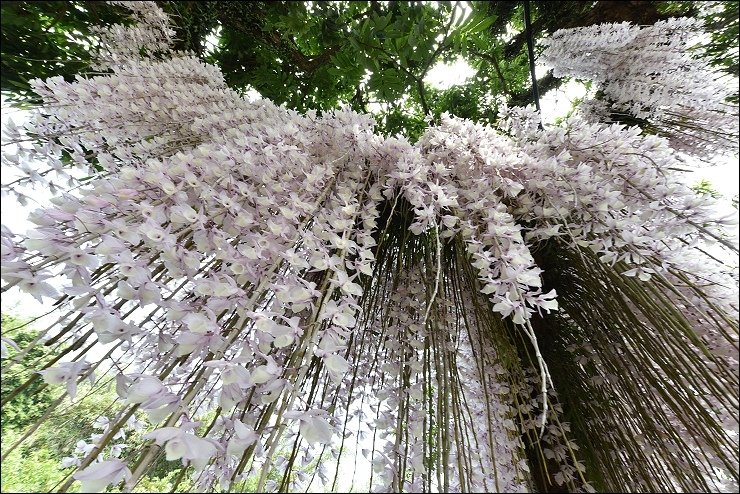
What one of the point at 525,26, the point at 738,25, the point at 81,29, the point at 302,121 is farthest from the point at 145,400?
the point at 738,25

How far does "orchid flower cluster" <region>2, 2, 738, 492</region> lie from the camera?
31 centimetres

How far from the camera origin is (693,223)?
368mm

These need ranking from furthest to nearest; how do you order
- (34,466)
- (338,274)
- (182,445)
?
(34,466), (338,274), (182,445)

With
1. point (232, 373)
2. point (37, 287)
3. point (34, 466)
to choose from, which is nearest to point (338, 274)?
point (232, 373)

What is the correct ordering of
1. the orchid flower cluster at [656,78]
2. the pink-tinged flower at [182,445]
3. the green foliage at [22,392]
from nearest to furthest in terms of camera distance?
the pink-tinged flower at [182,445] < the green foliage at [22,392] < the orchid flower cluster at [656,78]

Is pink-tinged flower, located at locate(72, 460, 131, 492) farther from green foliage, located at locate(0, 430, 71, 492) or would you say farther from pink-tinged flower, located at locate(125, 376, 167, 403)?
green foliage, located at locate(0, 430, 71, 492)

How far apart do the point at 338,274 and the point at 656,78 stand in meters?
0.70

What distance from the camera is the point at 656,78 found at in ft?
2.15

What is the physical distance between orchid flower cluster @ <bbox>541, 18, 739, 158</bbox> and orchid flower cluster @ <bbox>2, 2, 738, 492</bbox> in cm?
15

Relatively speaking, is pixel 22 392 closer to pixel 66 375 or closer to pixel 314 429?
pixel 66 375

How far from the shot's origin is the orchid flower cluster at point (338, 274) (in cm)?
31

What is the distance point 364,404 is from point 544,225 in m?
0.41

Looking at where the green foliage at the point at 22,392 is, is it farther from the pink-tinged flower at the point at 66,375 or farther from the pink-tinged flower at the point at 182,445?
the pink-tinged flower at the point at 182,445

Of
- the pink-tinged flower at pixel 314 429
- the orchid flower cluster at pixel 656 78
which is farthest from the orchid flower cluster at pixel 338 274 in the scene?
the orchid flower cluster at pixel 656 78
